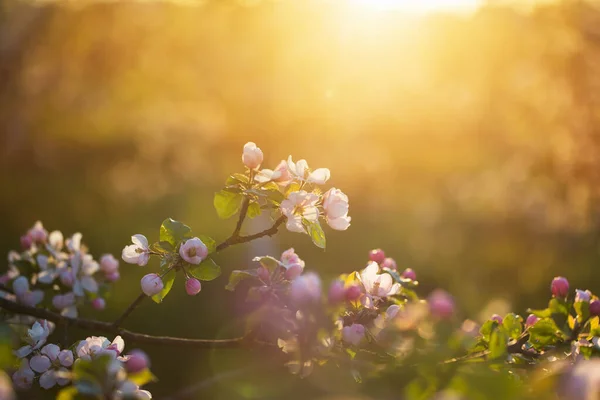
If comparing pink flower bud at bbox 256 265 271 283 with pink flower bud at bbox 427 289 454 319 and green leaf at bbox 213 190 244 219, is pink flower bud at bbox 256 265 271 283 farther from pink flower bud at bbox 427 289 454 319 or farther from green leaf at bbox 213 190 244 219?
pink flower bud at bbox 427 289 454 319

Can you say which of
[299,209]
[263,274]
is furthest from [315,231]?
[263,274]

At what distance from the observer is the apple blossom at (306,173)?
4.57 ft

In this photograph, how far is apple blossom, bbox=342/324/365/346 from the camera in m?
1.24

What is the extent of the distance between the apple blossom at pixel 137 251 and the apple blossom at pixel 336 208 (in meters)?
0.43

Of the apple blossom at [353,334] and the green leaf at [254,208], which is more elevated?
the green leaf at [254,208]

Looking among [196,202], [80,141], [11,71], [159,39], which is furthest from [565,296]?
[159,39]

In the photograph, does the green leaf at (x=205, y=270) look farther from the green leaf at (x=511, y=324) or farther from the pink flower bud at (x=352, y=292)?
the green leaf at (x=511, y=324)

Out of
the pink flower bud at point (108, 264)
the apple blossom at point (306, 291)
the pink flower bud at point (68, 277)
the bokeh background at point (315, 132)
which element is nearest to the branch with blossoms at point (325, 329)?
the apple blossom at point (306, 291)

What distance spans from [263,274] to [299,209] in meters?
0.18

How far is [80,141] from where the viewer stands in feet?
37.2

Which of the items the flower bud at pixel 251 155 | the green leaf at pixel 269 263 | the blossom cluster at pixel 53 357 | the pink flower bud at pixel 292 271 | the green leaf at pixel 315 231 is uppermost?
the flower bud at pixel 251 155

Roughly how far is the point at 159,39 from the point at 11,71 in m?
7.00

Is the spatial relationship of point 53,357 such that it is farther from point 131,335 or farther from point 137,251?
point 137,251

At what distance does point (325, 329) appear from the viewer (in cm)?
103
